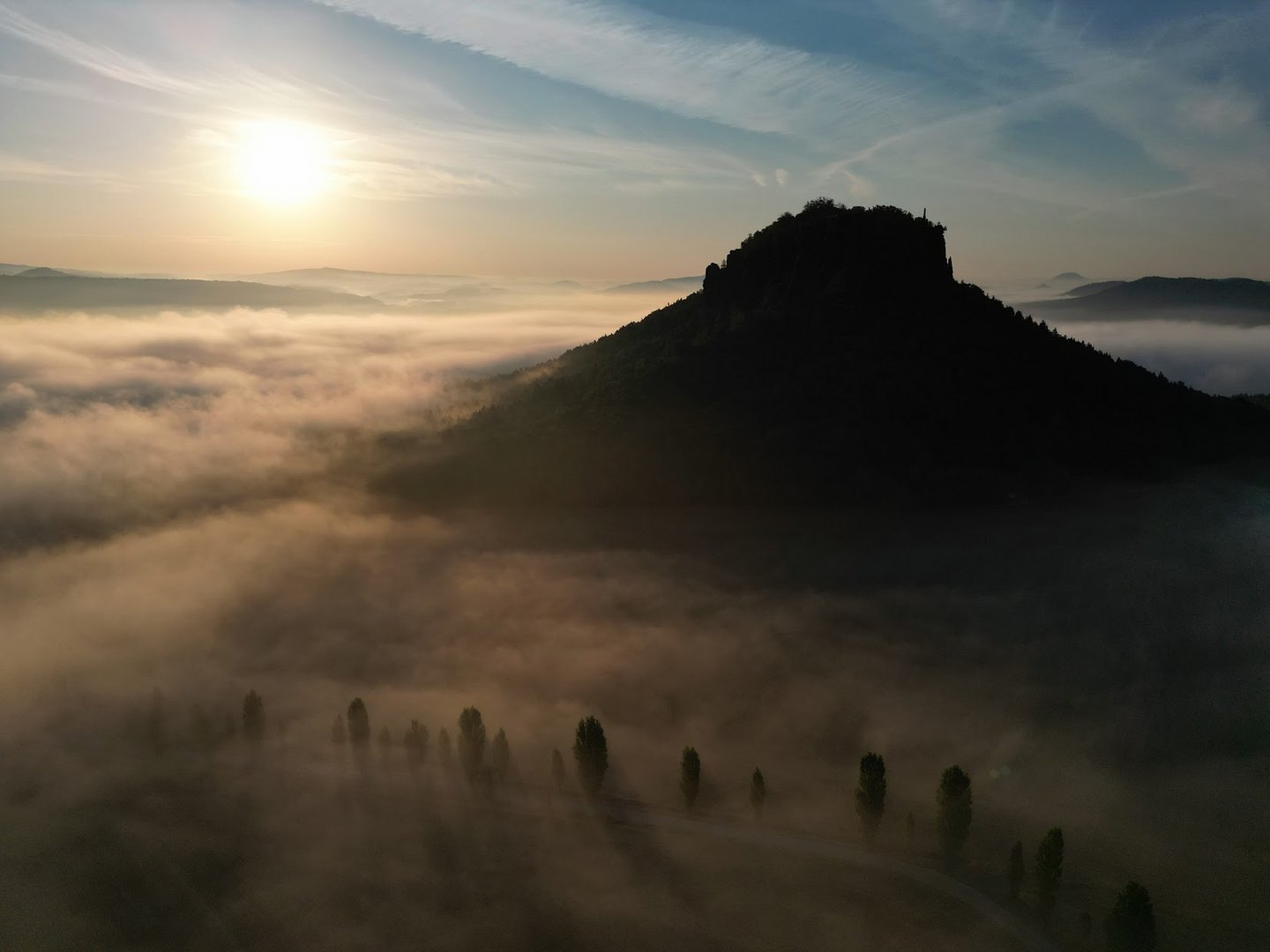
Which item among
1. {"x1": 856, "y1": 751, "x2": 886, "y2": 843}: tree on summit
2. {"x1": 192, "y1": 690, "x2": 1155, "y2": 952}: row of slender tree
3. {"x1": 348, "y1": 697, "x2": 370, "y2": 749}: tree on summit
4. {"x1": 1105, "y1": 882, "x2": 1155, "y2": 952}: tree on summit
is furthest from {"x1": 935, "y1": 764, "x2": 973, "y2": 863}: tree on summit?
{"x1": 348, "y1": 697, "x2": 370, "y2": 749}: tree on summit

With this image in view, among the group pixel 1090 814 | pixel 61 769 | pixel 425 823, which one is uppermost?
pixel 1090 814

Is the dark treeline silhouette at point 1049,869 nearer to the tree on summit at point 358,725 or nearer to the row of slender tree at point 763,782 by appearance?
the row of slender tree at point 763,782

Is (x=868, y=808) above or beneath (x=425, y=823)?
above

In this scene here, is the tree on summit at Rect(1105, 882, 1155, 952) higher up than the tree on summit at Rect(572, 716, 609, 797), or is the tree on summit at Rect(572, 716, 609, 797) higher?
the tree on summit at Rect(1105, 882, 1155, 952)

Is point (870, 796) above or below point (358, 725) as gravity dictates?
above

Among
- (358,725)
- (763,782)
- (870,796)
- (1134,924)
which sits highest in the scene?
(1134,924)

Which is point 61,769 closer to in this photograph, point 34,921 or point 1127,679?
point 34,921

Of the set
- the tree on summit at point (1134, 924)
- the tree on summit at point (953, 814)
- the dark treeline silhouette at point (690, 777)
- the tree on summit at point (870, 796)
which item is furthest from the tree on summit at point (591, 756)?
the tree on summit at point (1134, 924)

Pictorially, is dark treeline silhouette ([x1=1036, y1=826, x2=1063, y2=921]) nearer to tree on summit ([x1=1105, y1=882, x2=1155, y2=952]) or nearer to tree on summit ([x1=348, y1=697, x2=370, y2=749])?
tree on summit ([x1=1105, y1=882, x2=1155, y2=952])

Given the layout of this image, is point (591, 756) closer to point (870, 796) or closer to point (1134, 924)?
point (870, 796)

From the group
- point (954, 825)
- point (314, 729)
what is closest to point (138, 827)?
point (314, 729)

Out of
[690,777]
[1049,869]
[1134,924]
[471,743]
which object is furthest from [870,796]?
[471,743]
